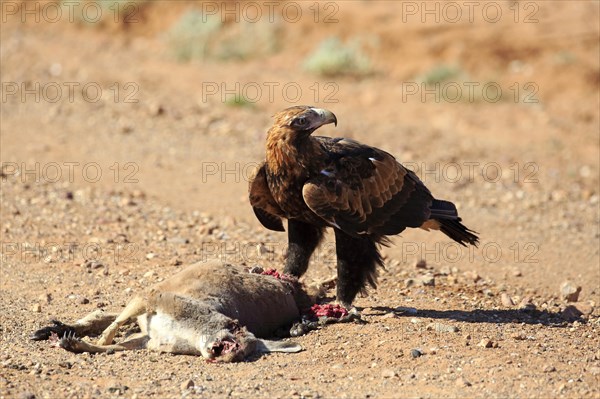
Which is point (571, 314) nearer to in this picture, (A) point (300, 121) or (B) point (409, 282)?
(B) point (409, 282)

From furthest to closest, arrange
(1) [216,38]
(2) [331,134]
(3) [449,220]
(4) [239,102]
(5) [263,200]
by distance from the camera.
Answer: (1) [216,38] < (4) [239,102] < (2) [331,134] < (3) [449,220] < (5) [263,200]

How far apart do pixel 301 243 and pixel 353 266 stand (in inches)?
20.3

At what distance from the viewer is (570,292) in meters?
9.55

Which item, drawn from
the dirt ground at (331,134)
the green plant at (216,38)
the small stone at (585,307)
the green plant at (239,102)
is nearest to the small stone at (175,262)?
the dirt ground at (331,134)

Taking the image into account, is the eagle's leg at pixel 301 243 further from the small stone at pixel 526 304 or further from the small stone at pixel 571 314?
the small stone at pixel 571 314

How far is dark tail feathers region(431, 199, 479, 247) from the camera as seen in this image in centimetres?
848

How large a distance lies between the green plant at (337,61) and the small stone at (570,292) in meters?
9.15

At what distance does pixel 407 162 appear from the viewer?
1437cm

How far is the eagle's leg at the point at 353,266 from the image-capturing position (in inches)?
316

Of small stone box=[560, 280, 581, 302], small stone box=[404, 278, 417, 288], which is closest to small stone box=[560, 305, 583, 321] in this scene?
small stone box=[560, 280, 581, 302]

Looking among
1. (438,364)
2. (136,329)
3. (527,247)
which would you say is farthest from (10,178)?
(438,364)

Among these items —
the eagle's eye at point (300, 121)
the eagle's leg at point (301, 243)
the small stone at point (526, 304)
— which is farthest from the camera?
the small stone at point (526, 304)

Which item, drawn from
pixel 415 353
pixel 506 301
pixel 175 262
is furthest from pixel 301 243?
pixel 506 301

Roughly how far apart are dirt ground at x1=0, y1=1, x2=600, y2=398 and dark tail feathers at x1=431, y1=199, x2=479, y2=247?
567 mm
